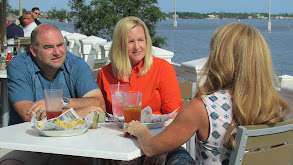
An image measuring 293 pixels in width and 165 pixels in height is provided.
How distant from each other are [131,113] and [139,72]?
91cm

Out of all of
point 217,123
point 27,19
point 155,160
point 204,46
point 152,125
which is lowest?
point 204,46

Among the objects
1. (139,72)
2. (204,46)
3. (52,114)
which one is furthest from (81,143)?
(204,46)

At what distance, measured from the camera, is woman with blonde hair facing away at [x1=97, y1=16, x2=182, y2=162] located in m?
3.04

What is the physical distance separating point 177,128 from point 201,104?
0.15 metres

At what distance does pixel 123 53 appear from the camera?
3.12 metres

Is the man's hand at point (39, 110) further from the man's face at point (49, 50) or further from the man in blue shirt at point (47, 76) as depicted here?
the man's face at point (49, 50)

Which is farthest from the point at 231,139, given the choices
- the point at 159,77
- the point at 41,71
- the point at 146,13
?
the point at 146,13

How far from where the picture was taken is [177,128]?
5.98 ft

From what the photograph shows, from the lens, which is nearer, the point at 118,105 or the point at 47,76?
the point at 118,105

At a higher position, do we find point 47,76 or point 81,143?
point 47,76

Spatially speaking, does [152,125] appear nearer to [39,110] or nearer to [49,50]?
[39,110]

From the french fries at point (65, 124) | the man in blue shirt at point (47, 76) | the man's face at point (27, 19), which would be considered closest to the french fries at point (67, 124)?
the french fries at point (65, 124)

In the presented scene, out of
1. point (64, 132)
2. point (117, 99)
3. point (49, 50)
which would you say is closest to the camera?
point (64, 132)

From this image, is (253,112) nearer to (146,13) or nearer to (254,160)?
(254,160)
